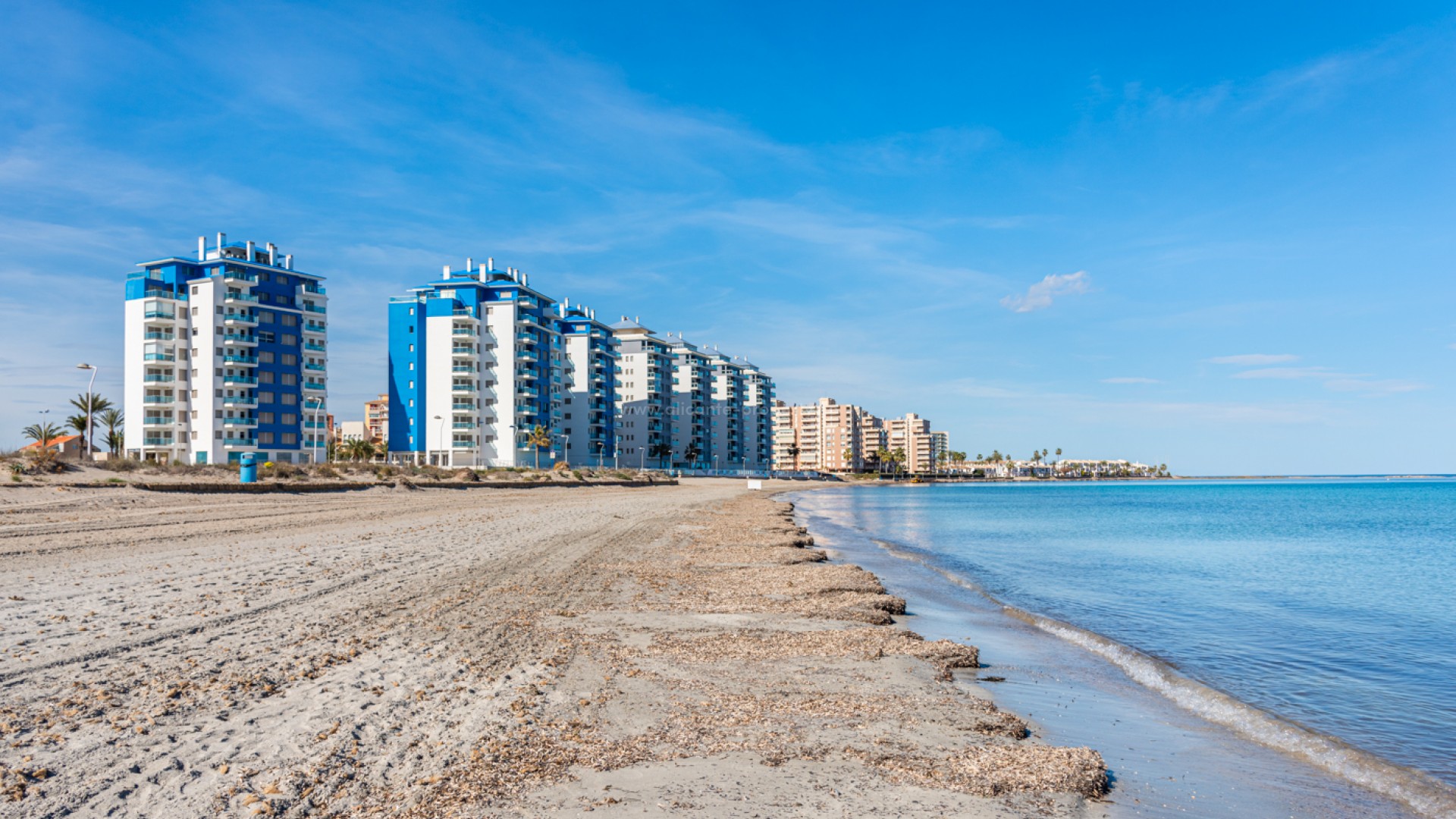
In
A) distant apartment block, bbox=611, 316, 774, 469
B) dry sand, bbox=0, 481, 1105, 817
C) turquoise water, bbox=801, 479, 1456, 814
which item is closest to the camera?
dry sand, bbox=0, 481, 1105, 817

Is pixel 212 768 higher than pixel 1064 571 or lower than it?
higher

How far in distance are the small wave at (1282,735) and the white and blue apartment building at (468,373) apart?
10350 centimetres

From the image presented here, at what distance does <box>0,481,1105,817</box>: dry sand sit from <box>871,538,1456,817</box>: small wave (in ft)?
10.1

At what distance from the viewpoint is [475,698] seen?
8523 mm

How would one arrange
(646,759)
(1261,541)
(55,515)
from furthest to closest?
(1261,541)
(55,515)
(646,759)

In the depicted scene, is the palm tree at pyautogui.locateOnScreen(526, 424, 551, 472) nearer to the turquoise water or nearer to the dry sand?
the turquoise water

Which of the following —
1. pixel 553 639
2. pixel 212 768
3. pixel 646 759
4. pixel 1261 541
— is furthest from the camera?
pixel 1261 541

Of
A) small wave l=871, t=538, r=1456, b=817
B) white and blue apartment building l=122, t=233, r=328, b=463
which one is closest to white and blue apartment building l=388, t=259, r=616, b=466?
white and blue apartment building l=122, t=233, r=328, b=463

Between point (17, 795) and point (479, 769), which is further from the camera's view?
point (479, 769)

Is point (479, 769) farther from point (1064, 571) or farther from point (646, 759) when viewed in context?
point (1064, 571)

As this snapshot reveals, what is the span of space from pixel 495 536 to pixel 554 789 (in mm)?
21364

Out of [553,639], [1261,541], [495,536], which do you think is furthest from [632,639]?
[1261,541]

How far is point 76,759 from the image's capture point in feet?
20.3

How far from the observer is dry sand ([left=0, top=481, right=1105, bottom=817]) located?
6.16 m
